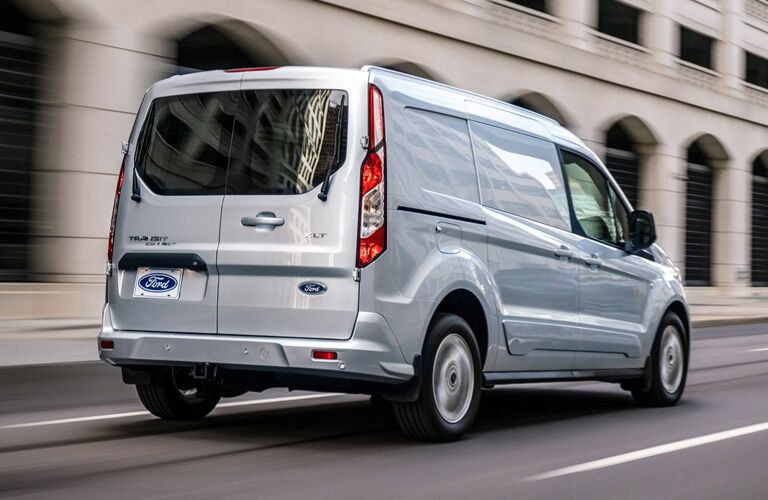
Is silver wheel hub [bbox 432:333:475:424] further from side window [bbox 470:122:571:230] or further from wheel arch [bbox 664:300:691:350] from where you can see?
wheel arch [bbox 664:300:691:350]

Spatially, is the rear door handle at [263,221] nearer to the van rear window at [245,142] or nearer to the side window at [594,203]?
the van rear window at [245,142]

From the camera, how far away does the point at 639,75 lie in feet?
98.7

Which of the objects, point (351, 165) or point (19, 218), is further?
point (19, 218)

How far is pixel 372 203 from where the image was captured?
631 centimetres

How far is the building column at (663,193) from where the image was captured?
102ft

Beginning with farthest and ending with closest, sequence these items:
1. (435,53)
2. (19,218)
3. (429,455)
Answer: (435,53) < (19,218) < (429,455)

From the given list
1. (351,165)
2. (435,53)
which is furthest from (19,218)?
(351,165)

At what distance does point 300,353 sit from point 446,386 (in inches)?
37.7

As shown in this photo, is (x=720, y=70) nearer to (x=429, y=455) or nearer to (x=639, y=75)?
(x=639, y=75)

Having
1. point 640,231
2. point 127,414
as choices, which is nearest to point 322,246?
point 127,414

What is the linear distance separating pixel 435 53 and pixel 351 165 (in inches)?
645

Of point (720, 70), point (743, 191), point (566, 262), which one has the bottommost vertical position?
point (566, 262)

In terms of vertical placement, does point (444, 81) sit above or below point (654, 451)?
above

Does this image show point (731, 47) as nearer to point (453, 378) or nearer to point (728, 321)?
point (728, 321)
